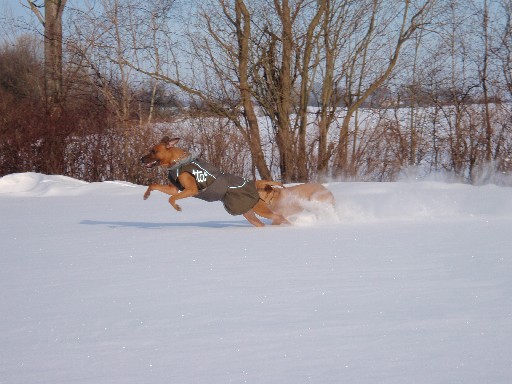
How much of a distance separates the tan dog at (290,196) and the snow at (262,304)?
35cm

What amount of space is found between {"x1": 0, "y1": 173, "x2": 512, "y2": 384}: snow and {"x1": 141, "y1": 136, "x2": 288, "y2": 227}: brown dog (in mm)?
338

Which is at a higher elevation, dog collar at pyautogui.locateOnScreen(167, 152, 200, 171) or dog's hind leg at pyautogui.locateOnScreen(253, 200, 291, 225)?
dog collar at pyautogui.locateOnScreen(167, 152, 200, 171)

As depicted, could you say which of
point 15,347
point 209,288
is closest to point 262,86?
point 209,288

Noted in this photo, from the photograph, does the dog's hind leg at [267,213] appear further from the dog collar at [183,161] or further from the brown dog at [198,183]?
the dog collar at [183,161]

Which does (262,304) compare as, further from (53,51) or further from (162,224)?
(53,51)

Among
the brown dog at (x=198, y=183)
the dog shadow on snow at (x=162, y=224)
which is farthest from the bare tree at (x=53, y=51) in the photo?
the brown dog at (x=198, y=183)

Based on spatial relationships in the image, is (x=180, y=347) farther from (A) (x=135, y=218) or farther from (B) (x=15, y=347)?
(A) (x=135, y=218)

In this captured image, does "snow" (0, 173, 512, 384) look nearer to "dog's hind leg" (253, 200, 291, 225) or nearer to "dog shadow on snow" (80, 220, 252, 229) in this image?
"dog's hind leg" (253, 200, 291, 225)

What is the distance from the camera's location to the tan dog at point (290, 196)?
7902 millimetres

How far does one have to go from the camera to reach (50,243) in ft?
21.8

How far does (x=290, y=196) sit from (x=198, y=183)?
113 cm

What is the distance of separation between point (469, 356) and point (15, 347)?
198 centimetres

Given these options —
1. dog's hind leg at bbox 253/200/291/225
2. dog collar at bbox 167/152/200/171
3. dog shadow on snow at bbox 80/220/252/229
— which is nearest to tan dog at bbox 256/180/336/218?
dog's hind leg at bbox 253/200/291/225

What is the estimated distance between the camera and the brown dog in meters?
7.49
